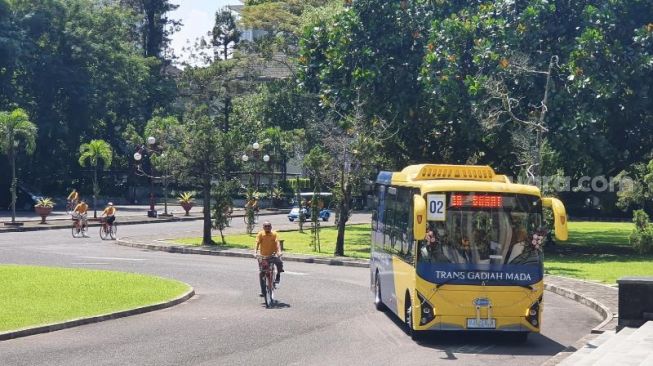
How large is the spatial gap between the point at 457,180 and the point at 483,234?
4.96 ft

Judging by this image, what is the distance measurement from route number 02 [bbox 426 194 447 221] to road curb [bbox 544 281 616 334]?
3552mm

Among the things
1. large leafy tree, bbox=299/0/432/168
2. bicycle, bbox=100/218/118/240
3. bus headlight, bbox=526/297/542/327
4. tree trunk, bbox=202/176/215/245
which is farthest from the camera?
bicycle, bbox=100/218/118/240

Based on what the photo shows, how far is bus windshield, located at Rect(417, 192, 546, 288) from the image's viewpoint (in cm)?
1642

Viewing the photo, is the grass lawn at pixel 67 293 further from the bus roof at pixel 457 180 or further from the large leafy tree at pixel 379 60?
the large leafy tree at pixel 379 60

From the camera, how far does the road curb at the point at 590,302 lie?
1821 centimetres

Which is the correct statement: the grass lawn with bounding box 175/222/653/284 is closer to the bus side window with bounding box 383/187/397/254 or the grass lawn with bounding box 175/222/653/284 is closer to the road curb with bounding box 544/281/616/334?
the road curb with bounding box 544/281/616/334

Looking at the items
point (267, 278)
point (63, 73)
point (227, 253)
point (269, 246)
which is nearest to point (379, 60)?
point (227, 253)

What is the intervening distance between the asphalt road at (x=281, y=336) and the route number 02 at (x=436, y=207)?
2.07m

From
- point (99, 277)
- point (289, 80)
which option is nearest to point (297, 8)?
point (289, 80)

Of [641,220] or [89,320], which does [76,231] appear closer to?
[641,220]

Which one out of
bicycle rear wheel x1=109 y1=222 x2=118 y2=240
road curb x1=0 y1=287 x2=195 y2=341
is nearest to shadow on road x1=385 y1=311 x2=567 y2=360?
road curb x1=0 y1=287 x2=195 y2=341

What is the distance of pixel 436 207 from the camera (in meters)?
16.5

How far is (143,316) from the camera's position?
61.9 ft

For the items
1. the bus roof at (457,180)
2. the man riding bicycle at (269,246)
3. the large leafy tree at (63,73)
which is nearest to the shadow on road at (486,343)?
the bus roof at (457,180)
